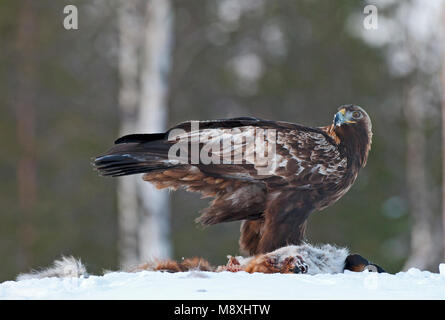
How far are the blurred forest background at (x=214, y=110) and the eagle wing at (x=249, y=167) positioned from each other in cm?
1296

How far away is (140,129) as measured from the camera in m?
11.8

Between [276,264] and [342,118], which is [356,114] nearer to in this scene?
[342,118]

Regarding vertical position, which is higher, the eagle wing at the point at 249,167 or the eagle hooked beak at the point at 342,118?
the eagle hooked beak at the point at 342,118

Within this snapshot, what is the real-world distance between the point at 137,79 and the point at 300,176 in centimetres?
909

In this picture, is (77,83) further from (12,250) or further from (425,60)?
(425,60)

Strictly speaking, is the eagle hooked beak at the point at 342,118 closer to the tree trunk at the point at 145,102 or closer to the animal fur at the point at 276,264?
the animal fur at the point at 276,264

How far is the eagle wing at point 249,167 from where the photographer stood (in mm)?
4807

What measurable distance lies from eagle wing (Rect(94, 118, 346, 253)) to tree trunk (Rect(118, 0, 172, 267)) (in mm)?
5747

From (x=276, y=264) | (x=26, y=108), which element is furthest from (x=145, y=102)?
(x=26, y=108)

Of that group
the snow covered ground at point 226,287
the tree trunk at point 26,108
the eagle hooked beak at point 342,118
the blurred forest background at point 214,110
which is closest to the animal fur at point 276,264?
the snow covered ground at point 226,287

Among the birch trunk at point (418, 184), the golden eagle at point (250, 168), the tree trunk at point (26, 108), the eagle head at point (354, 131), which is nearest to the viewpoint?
the golden eagle at point (250, 168)

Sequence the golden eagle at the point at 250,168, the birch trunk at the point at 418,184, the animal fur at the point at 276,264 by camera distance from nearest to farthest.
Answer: the animal fur at the point at 276,264 < the golden eagle at the point at 250,168 < the birch trunk at the point at 418,184

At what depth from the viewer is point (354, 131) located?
5.15 m
